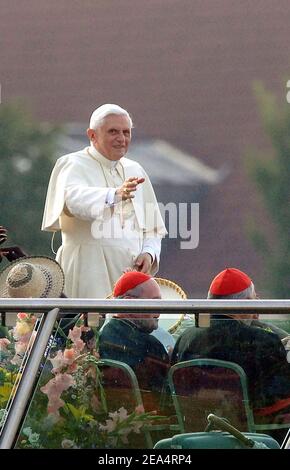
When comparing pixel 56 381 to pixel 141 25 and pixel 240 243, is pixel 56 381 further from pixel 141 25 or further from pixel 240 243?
pixel 141 25

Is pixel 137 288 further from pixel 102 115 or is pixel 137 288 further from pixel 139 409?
pixel 102 115

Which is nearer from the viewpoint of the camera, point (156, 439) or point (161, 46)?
point (156, 439)

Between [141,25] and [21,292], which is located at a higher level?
[141,25]

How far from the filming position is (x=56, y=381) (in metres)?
1.64

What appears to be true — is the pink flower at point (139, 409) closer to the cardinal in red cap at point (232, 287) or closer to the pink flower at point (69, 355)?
the pink flower at point (69, 355)

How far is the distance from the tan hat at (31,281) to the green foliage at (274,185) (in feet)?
5.10

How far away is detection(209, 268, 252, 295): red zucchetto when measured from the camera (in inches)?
98.3

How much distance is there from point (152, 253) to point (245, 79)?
1.39m

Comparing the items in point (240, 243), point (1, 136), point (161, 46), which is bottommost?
point (240, 243)

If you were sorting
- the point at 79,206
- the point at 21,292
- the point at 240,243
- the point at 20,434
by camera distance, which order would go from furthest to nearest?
the point at 240,243 → the point at 79,206 → the point at 21,292 → the point at 20,434

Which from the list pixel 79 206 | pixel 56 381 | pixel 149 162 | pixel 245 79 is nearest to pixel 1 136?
pixel 149 162

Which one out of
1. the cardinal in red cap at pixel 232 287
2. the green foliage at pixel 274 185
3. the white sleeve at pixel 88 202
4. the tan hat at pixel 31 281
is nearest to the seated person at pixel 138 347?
the cardinal in red cap at pixel 232 287

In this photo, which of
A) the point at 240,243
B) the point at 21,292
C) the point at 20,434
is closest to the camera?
the point at 20,434

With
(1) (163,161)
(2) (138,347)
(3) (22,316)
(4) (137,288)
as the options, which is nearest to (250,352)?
(2) (138,347)
